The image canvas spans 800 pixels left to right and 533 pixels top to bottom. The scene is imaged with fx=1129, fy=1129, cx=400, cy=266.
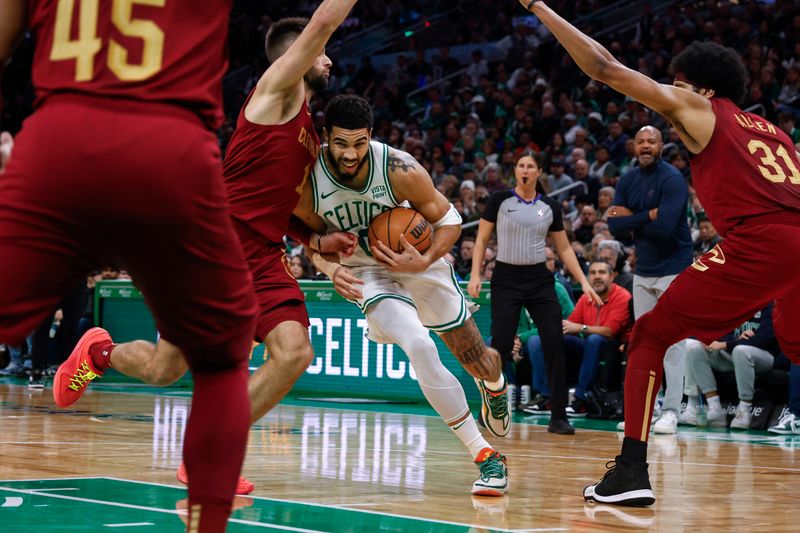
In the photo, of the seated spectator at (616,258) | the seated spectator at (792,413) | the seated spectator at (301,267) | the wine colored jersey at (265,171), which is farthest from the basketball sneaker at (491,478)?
the seated spectator at (301,267)

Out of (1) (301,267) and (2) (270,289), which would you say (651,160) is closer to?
(2) (270,289)

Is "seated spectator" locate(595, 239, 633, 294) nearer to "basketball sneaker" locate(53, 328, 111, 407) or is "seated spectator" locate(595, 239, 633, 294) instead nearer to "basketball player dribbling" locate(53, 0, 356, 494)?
"basketball player dribbling" locate(53, 0, 356, 494)

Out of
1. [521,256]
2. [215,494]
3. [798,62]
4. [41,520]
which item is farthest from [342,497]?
[798,62]

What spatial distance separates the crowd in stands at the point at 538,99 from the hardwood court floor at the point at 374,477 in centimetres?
331

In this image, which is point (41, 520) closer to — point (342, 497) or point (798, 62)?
point (342, 497)

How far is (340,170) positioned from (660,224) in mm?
4301

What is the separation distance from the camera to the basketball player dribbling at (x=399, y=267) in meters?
5.46

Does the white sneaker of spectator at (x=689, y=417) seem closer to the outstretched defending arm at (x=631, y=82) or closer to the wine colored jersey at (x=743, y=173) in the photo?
the wine colored jersey at (x=743, y=173)

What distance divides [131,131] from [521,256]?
22.9ft

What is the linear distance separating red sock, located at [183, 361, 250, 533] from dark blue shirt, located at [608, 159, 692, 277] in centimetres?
679

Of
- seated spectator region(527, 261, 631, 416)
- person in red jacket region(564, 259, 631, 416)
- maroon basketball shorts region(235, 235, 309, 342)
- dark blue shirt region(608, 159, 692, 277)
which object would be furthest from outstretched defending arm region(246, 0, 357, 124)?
seated spectator region(527, 261, 631, 416)

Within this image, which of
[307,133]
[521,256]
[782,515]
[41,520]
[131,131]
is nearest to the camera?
[131,131]

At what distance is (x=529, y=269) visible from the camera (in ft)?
30.4

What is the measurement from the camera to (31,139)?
254 centimetres
